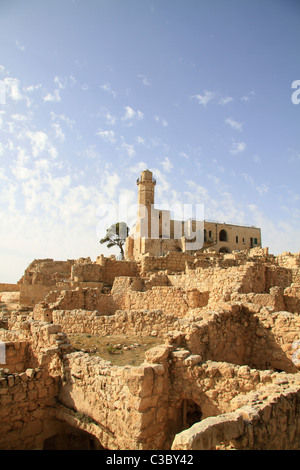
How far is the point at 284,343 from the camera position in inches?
261

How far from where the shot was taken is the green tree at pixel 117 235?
5438 centimetres

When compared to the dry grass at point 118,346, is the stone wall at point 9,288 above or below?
above

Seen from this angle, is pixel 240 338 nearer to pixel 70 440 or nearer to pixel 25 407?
pixel 70 440

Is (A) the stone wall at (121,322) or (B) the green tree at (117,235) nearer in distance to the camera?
(A) the stone wall at (121,322)

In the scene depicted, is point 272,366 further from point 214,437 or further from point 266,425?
point 214,437

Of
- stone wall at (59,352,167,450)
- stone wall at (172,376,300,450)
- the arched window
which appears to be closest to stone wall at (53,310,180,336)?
stone wall at (59,352,167,450)

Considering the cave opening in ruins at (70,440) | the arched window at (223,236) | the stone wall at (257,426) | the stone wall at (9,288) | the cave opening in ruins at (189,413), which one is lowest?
the cave opening in ruins at (70,440)

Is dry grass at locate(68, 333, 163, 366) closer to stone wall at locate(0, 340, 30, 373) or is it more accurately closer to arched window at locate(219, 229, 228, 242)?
stone wall at locate(0, 340, 30, 373)

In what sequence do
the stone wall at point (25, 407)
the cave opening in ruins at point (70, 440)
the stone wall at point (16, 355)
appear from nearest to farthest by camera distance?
the stone wall at point (25, 407)
the cave opening in ruins at point (70, 440)
the stone wall at point (16, 355)

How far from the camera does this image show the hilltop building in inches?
1773

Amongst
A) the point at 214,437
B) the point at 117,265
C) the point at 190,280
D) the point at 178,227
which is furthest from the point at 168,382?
the point at 178,227

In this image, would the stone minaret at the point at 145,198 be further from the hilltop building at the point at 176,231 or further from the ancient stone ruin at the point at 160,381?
the ancient stone ruin at the point at 160,381

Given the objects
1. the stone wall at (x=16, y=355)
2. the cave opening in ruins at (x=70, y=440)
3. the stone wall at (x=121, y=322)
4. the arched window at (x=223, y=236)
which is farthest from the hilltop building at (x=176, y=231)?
the cave opening in ruins at (x=70, y=440)
